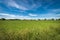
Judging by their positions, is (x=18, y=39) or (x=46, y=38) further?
(x=46, y=38)

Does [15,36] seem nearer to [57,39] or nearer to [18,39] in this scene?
[18,39]

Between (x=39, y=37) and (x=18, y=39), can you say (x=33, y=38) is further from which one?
(x=18, y=39)

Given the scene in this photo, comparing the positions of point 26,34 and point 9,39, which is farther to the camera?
point 26,34

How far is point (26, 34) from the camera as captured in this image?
4.20 meters

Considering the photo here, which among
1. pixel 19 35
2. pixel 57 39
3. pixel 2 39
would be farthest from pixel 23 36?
pixel 57 39

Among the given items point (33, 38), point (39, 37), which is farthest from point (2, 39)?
point (39, 37)

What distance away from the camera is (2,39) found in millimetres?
3729

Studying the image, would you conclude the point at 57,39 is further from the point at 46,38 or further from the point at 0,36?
the point at 0,36

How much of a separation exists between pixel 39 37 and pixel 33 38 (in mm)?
258

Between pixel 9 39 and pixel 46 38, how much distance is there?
1497 millimetres

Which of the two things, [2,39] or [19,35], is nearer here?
[2,39]

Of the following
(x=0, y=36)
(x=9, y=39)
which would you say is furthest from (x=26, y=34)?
(x=0, y=36)

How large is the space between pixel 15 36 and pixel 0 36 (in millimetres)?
591

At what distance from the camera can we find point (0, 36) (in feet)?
12.7
